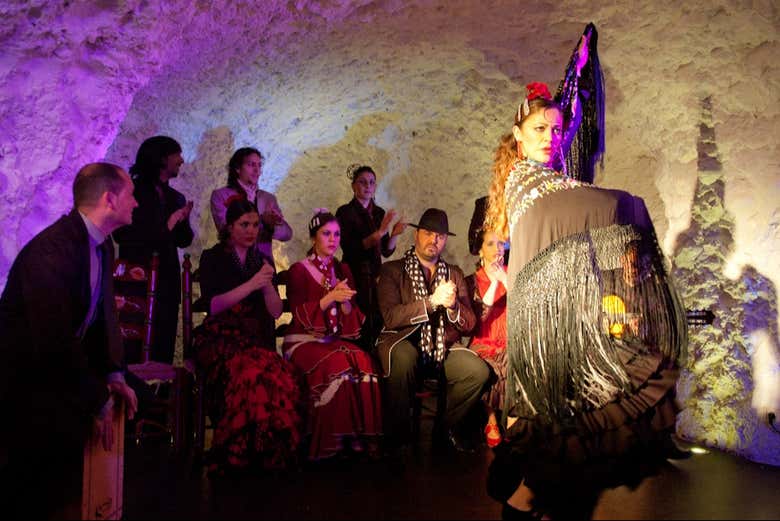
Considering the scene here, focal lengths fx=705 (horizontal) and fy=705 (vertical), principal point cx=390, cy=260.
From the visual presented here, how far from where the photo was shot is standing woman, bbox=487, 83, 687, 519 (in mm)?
2480

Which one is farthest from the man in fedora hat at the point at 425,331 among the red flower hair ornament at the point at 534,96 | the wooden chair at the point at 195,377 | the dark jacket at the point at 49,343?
the dark jacket at the point at 49,343

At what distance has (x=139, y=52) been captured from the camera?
4.49 meters

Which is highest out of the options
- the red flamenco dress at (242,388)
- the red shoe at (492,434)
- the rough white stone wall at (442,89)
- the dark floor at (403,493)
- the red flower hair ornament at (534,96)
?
Result: the rough white stone wall at (442,89)

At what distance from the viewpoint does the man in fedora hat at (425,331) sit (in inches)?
172

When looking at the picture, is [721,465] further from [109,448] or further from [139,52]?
[139,52]

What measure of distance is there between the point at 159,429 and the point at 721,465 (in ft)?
12.0

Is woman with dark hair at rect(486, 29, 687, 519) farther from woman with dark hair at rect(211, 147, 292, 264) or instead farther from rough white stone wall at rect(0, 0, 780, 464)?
woman with dark hair at rect(211, 147, 292, 264)

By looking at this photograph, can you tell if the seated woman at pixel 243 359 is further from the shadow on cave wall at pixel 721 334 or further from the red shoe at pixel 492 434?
the shadow on cave wall at pixel 721 334

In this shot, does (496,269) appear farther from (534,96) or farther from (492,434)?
(534,96)

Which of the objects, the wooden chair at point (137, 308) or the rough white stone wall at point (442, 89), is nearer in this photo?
the rough white stone wall at point (442, 89)

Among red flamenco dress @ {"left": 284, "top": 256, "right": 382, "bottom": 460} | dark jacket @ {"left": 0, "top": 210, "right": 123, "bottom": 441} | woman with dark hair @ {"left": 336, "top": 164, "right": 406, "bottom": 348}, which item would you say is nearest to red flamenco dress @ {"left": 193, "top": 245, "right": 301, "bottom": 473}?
red flamenco dress @ {"left": 284, "top": 256, "right": 382, "bottom": 460}

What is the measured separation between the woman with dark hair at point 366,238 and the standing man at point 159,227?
50.9 inches

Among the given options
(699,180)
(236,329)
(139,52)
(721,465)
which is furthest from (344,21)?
(721,465)

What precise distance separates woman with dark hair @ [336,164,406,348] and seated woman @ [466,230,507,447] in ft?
2.41
